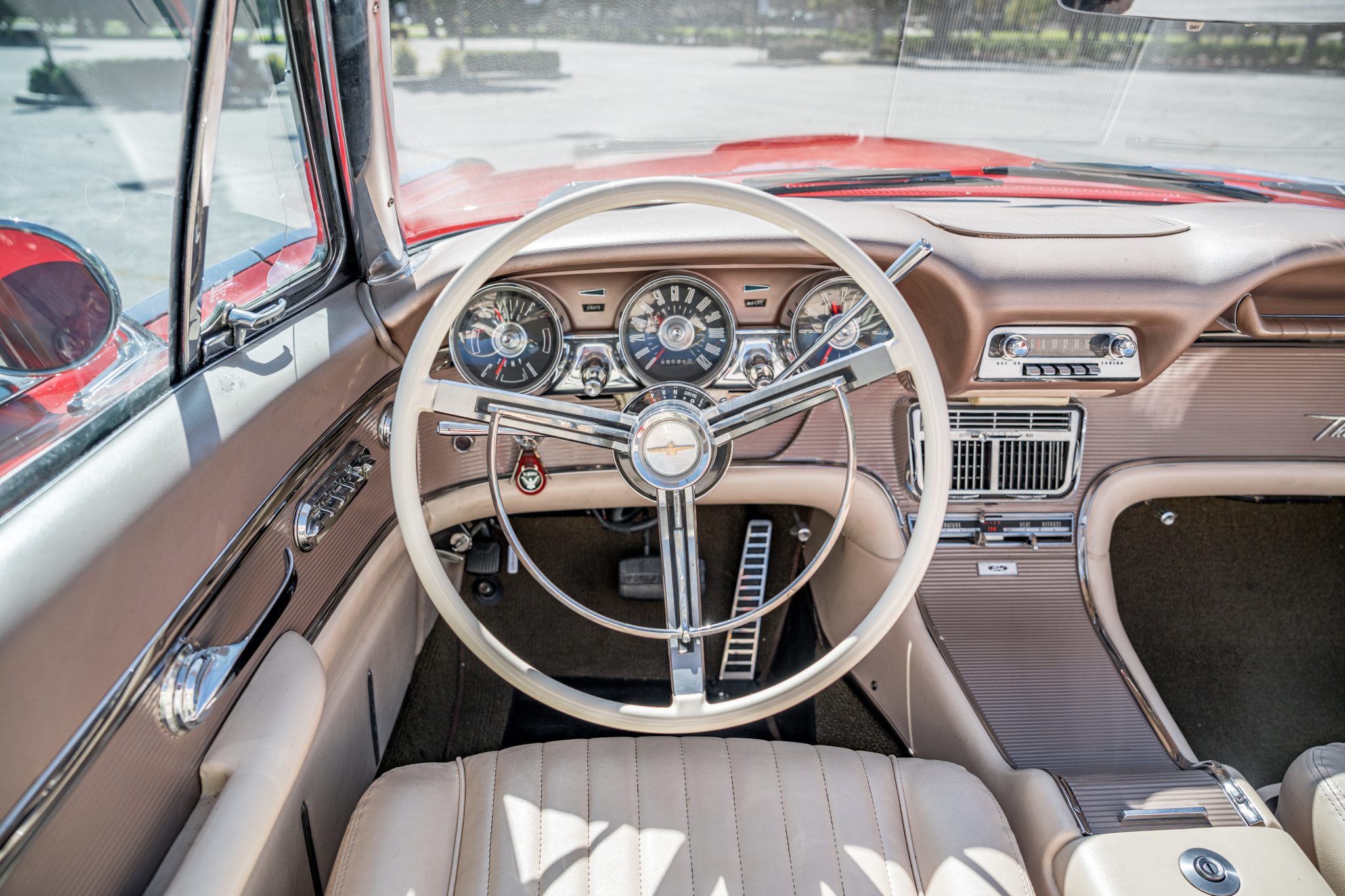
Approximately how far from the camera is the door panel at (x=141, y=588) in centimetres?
86

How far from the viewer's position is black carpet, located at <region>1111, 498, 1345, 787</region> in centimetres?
242

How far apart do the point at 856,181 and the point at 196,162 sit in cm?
133

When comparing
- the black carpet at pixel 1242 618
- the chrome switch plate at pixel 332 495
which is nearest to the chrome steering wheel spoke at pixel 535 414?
the chrome switch plate at pixel 332 495

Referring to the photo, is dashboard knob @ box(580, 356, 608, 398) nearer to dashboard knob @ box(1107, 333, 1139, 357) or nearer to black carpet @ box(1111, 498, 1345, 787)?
dashboard knob @ box(1107, 333, 1139, 357)

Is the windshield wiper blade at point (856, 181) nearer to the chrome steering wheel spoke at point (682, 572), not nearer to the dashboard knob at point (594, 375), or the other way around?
the dashboard knob at point (594, 375)

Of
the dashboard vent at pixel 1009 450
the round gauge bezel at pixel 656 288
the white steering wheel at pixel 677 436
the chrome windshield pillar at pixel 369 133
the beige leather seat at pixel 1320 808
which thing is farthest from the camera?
the dashboard vent at pixel 1009 450

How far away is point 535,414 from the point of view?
1.40m

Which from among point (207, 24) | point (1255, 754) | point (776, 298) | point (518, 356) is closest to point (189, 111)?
point (207, 24)

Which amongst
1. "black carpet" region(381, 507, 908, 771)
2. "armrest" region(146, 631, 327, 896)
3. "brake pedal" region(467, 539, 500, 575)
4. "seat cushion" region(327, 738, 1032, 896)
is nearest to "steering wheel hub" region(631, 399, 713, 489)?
"seat cushion" region(327, 738, 1032, 896)

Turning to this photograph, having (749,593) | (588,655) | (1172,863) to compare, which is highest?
(1172,863)

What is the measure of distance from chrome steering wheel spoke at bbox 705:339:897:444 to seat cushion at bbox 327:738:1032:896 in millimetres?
558

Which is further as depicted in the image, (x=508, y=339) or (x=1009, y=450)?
(x=1009, y=450)

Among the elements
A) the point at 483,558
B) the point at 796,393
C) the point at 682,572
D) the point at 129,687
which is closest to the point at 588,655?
the point at 483,558

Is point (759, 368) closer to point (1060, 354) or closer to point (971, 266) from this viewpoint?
point (971, 266)
